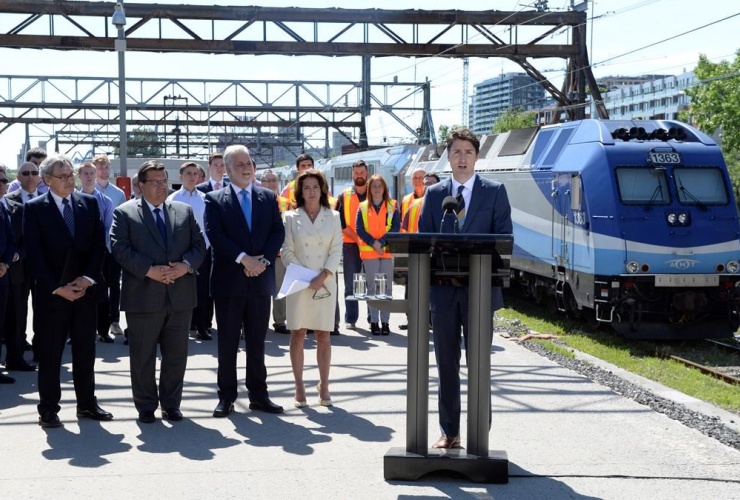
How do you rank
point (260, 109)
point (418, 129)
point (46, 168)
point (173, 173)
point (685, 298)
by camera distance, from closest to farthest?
point (46, 168) → point (685, 298) → point (173, 173) → point (418, 129) → point (260, 109)

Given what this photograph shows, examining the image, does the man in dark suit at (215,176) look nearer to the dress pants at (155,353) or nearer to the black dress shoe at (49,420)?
the dress pants at (155,353)

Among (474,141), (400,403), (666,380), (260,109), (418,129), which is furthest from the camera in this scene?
(260,109)

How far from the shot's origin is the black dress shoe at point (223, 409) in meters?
8.13

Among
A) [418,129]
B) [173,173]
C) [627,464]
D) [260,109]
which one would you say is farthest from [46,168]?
[260,109]

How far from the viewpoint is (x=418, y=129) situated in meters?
40.6

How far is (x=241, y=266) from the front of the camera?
8.20 meters

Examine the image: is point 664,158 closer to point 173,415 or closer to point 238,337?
point 238,337

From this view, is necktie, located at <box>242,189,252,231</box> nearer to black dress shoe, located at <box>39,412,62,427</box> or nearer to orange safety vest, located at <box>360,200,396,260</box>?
black dress shoe, located at <box>39,412,62,427</box>

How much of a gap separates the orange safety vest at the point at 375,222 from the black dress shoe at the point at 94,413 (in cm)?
521

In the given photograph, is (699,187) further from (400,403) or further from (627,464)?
(627,464)

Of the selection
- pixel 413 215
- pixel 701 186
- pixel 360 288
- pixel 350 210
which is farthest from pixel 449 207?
pixel 701 186

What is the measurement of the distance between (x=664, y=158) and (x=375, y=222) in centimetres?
435

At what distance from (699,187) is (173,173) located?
23.2 meters

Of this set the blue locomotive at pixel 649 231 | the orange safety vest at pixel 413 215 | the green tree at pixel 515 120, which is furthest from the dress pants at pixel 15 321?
the green tree at pixel 515 120
